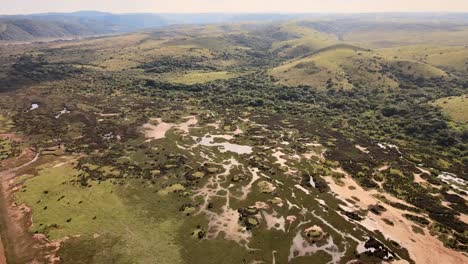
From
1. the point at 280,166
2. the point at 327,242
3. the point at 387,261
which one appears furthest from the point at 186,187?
the point at 387,261

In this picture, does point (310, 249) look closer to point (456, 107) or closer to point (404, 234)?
point (404, 234)

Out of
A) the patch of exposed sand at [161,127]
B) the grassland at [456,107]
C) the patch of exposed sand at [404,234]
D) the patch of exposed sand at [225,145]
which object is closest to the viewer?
the patch of exposed sand at [404,234]

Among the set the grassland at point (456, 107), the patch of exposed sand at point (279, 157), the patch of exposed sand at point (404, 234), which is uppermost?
the grassland at point (456, 107)

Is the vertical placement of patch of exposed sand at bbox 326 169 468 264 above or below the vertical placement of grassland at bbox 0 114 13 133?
above

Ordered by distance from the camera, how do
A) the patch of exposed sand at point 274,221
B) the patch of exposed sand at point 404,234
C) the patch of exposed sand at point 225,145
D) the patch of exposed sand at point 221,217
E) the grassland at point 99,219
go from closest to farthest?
the patch of exposed sand at point 404,234 → the grassland at point 99,219 → the patch of exposed sand at point 221,217 → the patch of exposed sand at point 274,221 → the patch of exposed sand at point 225,145

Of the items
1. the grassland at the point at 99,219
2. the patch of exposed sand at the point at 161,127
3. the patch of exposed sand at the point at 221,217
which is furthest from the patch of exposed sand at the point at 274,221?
the patch of exposed sand at the point at 161,127

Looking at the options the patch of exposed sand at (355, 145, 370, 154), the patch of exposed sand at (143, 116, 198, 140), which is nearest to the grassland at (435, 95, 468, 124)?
the patch of exposed sand at (355, 145, 370, 154)

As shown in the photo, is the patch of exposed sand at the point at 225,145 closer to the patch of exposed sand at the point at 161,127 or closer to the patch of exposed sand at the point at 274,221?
the patch of exposed sand at the point at 161,127

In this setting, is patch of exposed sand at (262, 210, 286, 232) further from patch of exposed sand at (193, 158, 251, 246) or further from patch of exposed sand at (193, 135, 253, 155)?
patch of exposed sand at (193, 135, 253, 155)

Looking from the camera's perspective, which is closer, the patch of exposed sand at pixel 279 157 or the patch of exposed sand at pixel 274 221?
the patch of exposed sand at pixel 274 221
